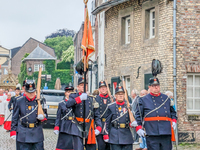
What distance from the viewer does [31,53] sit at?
82125 millimetres

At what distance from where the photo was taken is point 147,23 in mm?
17969

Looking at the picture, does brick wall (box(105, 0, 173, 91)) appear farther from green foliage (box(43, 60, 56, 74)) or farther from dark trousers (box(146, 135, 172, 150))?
green foliage (box(43, 60, 56, 74))

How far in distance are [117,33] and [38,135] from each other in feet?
41.5

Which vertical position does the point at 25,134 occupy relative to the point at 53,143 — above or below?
above

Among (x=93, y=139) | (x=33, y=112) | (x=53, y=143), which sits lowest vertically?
(x=53, y=143)

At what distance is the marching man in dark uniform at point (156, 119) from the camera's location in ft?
27.5

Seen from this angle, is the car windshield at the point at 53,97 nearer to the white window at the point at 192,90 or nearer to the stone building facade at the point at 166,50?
the stone building facade at the point at 166,50

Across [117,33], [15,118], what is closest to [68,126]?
[15,118]

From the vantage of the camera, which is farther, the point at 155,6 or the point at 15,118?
the point at 155,6

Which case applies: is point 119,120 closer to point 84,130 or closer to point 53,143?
point 84,130

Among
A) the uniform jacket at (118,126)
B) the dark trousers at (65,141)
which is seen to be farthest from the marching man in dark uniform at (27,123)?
the uniform jacket at (118,126)

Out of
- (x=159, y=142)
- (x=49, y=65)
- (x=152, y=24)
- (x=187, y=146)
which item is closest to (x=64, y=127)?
(x=159, y=142)

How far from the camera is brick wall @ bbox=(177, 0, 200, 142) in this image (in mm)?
15664

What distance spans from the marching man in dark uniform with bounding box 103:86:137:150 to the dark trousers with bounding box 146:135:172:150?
43cm
